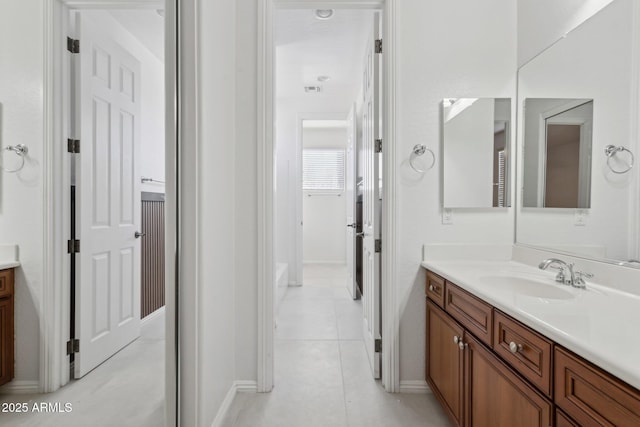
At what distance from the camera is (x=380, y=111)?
212 cm

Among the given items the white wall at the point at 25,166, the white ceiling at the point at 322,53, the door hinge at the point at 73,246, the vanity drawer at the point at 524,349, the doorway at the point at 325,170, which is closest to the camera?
the white wall at the point at 25,166

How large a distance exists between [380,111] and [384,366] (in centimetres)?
A: 156

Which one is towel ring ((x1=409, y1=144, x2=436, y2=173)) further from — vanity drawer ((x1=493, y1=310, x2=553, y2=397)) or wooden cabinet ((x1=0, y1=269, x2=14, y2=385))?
wooden cabinet ((x1=0, y1=269, x2=14, y2=385))

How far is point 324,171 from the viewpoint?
22.7 feet

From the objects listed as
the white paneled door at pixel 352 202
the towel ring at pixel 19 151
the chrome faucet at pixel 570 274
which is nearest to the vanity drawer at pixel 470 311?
the chrome faucet at pixel 570 274

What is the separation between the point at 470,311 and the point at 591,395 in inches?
25.0

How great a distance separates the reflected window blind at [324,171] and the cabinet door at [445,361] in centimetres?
513

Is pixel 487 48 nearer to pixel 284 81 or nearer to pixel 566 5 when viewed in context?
pixel 566 5

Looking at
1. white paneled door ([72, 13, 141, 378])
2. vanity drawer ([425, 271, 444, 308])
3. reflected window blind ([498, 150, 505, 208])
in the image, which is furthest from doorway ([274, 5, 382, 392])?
white paneled door ([72, 13, 141, 378])

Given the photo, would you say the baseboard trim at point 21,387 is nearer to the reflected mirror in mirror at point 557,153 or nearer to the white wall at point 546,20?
the reflected mirror in mirror at point 557,153

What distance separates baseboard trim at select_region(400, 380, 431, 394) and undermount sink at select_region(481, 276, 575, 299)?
2.72ft

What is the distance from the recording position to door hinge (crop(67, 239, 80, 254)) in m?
0.84

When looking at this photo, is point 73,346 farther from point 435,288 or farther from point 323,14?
point 323,14

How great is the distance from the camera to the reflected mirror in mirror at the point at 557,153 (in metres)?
1.52
